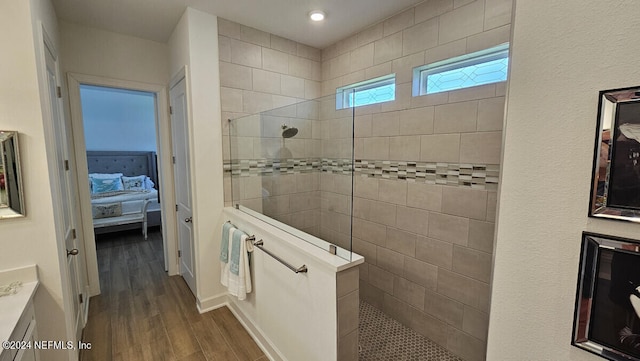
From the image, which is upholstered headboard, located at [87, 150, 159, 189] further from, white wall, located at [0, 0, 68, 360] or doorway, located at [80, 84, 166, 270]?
white wall, located at [0, 0, 68, 360]

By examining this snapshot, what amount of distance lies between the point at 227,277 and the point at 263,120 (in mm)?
1506

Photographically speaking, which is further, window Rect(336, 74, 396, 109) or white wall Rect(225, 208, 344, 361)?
window Rect(336, 74, 396, 109)

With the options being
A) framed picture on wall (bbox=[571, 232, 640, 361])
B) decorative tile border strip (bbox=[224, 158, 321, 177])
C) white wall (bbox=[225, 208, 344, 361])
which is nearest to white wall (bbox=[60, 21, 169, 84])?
decorative tile border strip (bbox=[224, 158, 321, 177])

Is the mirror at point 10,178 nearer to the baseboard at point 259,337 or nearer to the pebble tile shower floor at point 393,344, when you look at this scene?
the baseboard at point 259,337

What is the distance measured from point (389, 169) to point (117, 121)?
624 centimetres

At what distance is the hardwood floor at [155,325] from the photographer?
208 cm

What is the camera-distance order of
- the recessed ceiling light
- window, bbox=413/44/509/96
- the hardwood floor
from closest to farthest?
window, bbox=413/44/509/96 → the hardwood floor → the recessed ceiling light

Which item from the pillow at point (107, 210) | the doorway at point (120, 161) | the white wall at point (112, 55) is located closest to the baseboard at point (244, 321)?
the white wall at point (112, 55)

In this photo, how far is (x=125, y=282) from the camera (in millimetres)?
3170

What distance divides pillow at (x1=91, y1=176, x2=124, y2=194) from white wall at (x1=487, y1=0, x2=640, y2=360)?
20.5 feet

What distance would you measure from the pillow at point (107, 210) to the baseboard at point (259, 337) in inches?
131

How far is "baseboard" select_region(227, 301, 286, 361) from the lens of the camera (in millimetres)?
1975

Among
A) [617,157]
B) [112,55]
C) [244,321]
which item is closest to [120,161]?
[112,55]

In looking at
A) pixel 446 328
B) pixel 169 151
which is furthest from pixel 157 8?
pixel 446 328
